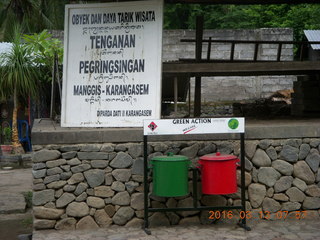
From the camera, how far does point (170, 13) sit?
28750mm

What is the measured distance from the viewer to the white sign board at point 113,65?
24.1ft

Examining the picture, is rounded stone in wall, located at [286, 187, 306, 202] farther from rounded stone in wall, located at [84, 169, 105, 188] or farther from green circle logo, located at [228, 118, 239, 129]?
rounded stone in wall, located at [84, 169, 105, 188]

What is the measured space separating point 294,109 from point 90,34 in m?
5.25

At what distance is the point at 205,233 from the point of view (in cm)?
640

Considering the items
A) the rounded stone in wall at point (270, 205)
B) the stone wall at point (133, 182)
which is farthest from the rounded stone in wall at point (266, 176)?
the rounded stone in wall at point (270, 205)

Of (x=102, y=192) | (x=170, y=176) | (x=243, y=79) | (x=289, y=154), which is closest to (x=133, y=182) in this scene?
(x=102, y=192)

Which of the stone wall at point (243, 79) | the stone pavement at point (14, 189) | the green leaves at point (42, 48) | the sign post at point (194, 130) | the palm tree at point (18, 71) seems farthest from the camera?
the stone wall at point (243, 79)

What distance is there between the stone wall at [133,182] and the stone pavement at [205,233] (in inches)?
6.7

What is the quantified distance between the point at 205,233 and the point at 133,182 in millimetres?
1159

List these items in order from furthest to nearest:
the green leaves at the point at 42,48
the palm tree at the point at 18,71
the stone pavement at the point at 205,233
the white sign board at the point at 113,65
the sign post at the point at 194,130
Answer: the palm tree at the point at 18,71
the green leaves at the point at 42,48
the white sign board at the point at 113,65
the sign post at the point at 194,130
the stone pavement at the point at 205,233

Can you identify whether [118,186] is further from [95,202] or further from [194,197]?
[194,197]

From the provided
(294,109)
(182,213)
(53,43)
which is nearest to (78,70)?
(182,213)

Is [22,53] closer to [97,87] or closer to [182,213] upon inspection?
[97,87]

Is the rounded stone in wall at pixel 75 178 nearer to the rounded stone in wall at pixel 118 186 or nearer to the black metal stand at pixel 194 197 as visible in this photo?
the rounded stone in wall at pixel 118 186
